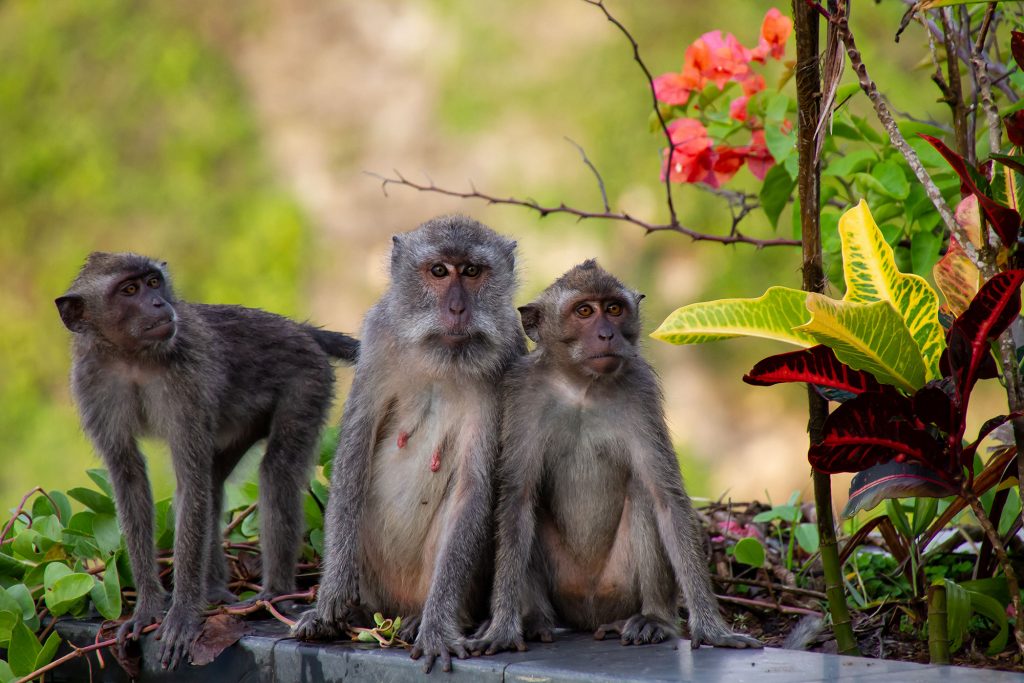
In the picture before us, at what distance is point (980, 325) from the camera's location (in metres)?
3.48

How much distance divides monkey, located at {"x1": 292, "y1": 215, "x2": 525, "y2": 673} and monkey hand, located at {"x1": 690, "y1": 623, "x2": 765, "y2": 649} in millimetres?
832

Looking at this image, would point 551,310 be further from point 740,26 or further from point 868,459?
point 740,26

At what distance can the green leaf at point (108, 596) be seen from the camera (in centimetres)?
496

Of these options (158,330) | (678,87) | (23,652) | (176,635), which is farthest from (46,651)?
(678,87)

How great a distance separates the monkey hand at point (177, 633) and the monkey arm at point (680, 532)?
1.81 m

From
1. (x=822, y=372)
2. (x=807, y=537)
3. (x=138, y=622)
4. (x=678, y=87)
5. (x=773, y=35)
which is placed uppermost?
(x=773, y=35)

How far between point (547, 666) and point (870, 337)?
1410 millimetres

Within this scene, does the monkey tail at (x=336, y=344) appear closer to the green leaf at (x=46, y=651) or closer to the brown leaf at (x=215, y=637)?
the brown leaf at (x=215, y=637)

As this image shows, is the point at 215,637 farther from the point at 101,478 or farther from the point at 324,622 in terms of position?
the point at 101,478

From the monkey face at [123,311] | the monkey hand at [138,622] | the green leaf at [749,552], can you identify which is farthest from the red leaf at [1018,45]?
the monkey hand at [138,622]

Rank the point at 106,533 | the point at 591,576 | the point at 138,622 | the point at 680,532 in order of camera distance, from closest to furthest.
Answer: the point at 680,532 < the point at 591,576 < the point at 138,622 < the point at 106,533

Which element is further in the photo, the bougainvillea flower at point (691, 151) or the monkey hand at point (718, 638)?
the bougainvillea flower at point (691, 151)

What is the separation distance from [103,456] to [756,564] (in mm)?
2736

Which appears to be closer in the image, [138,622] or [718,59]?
[138,622]
